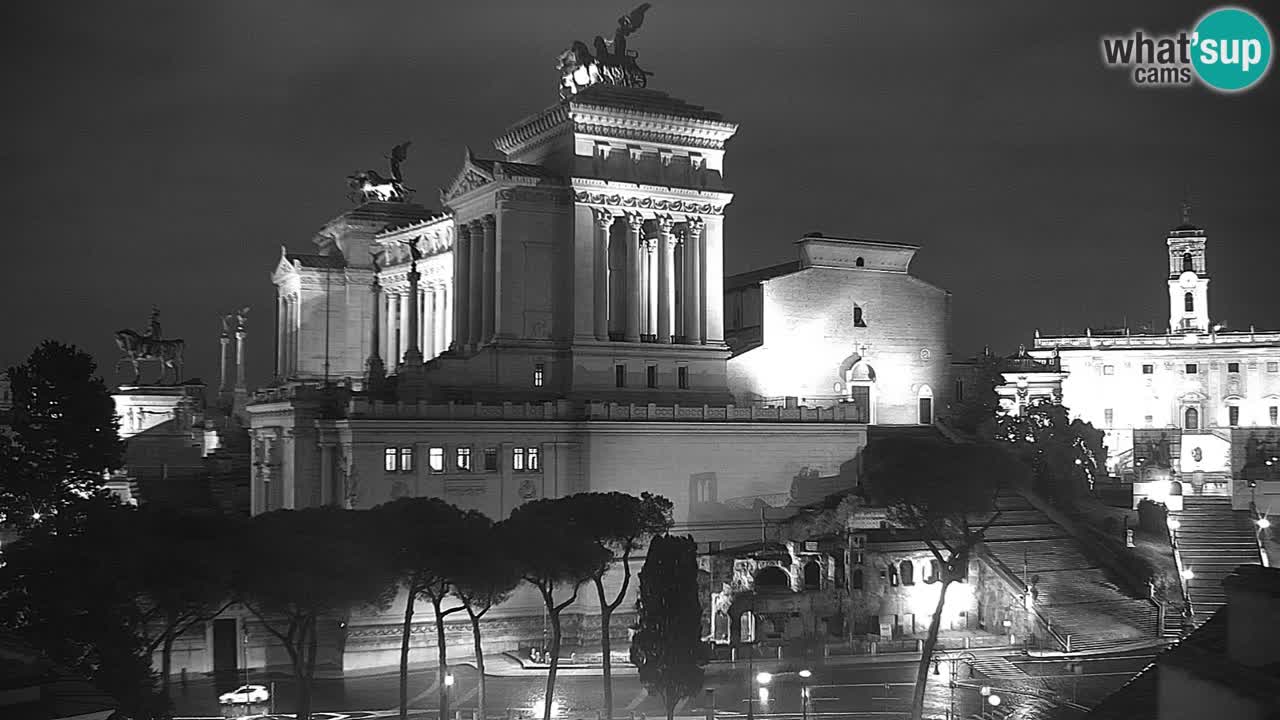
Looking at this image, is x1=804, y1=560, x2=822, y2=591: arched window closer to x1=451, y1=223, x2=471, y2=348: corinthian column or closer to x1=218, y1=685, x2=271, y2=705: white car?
x1=218, y1=685, x2=271, y2=705: white car

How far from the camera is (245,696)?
169ft

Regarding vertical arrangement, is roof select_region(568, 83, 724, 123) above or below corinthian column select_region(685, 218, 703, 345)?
above

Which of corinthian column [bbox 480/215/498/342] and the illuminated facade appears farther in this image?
the illuminated facade

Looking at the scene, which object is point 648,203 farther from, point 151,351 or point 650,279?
point 151,351

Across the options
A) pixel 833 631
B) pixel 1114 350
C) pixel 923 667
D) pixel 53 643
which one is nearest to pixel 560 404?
pixel 833 631

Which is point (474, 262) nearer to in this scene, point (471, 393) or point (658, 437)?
point (471, 393)

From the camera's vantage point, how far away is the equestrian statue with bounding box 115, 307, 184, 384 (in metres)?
105

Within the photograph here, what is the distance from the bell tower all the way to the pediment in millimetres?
78746

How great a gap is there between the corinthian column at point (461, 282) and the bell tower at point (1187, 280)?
3070 inches

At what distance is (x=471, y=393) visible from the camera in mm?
71562

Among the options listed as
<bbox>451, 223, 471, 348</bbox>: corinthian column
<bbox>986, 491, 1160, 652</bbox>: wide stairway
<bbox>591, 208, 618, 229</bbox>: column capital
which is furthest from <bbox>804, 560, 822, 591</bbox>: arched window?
<bbox>451, 223, 471, 348</bbox>: corinthian column

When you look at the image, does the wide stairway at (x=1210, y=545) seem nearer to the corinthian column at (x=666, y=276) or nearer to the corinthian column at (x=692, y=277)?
the corinthian column at (x=692, y=277)

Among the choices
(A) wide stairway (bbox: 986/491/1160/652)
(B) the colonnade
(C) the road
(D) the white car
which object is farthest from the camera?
(B) the colonnade

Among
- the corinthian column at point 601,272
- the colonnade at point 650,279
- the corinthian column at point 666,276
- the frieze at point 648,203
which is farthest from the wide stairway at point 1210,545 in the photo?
the corinthian column at point 601,272
